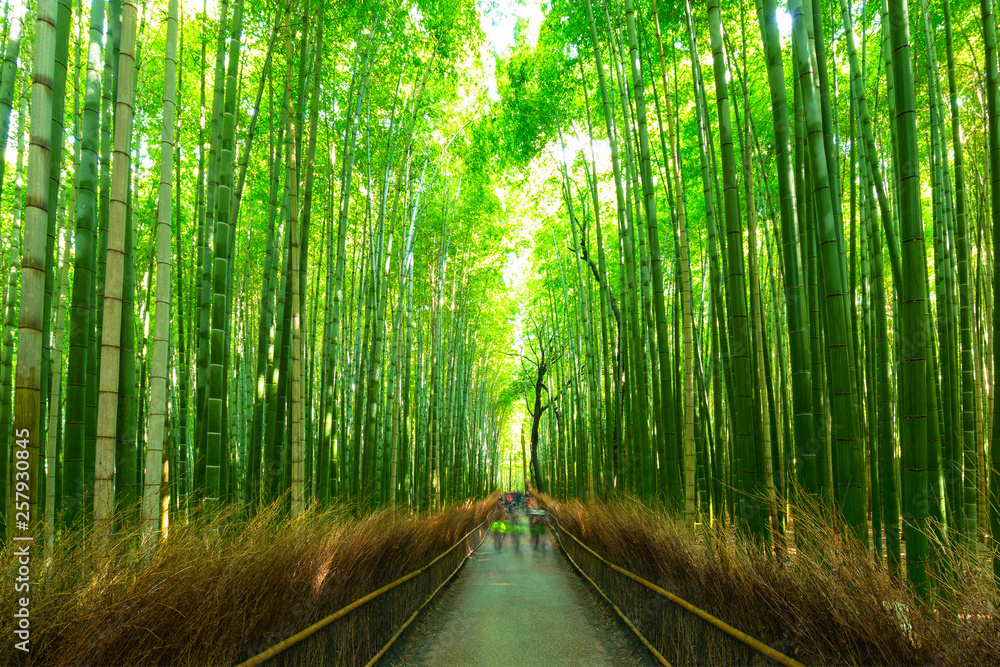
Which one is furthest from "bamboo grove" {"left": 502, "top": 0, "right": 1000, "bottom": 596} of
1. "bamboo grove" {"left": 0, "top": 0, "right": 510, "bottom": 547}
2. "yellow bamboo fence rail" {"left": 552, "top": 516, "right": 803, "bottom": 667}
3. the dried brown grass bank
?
"bamboo grove" {"left": 0, "top": 0, "right": 510, "bottom": 547}

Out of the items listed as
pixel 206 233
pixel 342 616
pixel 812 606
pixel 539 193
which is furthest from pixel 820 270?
pixel 539 193

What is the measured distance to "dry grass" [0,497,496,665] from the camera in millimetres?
1254

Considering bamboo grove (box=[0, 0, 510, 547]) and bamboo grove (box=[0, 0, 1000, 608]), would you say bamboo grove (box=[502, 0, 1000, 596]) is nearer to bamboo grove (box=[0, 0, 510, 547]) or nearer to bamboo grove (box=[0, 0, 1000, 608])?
bamboo grove (box=[0, 0, 1000, 608])

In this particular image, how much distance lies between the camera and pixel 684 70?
479 centimetres

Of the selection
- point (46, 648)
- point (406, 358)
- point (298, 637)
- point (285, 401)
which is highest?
point (406, 358)

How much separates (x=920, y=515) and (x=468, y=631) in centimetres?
286

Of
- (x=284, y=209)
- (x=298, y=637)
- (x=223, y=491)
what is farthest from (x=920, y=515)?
(x=284, y=209)

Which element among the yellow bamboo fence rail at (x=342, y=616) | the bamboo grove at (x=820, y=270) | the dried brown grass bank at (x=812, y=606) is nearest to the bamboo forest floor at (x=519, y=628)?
the yellow bamboo fence rail at (x=342, y=616)

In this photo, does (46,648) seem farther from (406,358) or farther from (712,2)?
(406,358)

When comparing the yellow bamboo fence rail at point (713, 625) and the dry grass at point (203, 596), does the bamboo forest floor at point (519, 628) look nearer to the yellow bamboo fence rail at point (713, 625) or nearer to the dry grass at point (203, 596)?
the yellow bamboo fence rail at point (713, 625)

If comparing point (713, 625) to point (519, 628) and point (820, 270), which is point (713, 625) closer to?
point (820, 270)

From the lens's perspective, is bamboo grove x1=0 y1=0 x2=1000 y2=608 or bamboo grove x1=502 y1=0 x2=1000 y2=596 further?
bamboo grove x1=502 y1=0 x2=1000 y2=596

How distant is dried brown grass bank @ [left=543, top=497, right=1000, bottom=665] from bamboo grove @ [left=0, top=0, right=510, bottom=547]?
1.96 metres

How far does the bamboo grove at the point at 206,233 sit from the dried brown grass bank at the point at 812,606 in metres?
1.96
